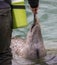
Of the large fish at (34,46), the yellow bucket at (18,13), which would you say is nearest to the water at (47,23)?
the large fish at (34,46)

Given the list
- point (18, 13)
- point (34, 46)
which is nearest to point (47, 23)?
point (34, 46)

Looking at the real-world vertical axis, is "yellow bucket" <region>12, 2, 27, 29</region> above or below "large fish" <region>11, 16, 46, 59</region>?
above

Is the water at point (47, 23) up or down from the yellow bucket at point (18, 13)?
down

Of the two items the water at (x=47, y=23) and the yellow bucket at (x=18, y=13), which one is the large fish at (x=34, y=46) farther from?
the yellow bucket at (x=18, y=13)

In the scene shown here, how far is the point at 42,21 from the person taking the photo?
1130 centimetres

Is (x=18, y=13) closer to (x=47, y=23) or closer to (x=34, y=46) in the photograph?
(x=34, y=46)

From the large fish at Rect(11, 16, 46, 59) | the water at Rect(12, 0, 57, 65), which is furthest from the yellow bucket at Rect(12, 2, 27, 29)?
the large fish at Rect(11, 16, 46, 59)

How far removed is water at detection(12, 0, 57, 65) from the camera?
29.4 feet

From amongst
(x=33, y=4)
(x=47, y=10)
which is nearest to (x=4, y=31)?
(x=33, y=4)

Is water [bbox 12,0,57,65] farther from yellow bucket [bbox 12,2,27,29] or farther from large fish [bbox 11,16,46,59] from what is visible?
yellow bucket [bbox 12,2,27,29]

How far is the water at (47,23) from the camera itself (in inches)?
352

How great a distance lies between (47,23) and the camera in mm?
10984

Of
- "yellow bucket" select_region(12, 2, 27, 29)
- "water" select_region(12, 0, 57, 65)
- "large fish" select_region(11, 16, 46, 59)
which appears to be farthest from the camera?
"water" select_region(12, 0, 57, 65)

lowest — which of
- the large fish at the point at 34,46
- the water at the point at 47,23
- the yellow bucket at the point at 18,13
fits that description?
the water at the point at 47,23
